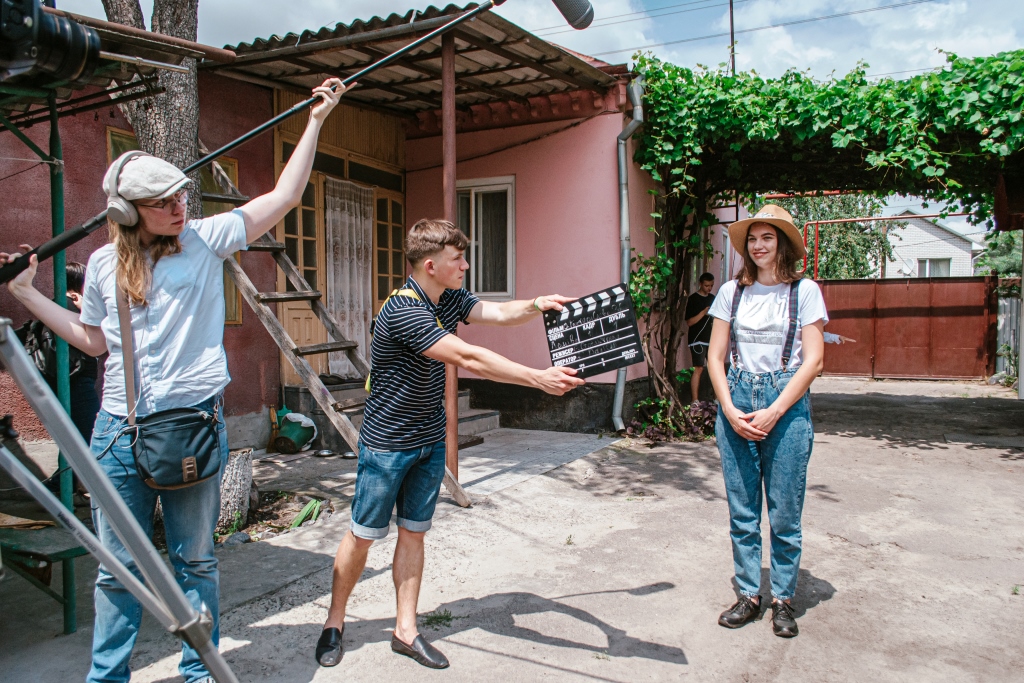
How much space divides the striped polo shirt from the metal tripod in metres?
1.43

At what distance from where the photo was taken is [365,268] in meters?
9.48

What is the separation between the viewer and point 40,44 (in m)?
2.10

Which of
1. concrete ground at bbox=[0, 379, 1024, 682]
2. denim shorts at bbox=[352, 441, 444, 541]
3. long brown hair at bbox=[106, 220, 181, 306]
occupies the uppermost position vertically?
long brown hair at bbox=[106, 220, 181, 306]

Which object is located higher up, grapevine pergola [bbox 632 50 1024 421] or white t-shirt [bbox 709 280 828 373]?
grapevine pergola [bbox 632 50 1024 421]

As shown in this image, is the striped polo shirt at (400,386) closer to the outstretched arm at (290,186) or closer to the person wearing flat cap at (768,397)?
the outstretched arm at (290,186)

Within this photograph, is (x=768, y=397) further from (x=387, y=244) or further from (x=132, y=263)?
(x=387, y=244)

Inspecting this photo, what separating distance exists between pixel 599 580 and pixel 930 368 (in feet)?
46.2

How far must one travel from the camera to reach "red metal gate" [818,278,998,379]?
1529 cm

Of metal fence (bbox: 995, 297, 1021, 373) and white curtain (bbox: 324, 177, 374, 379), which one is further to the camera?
metal fence (bbox: 995, 297, 1021, 373)

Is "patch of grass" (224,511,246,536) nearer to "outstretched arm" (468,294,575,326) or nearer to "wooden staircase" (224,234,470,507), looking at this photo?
"wooden staircase" (224,234,470,507)

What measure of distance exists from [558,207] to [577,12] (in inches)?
225

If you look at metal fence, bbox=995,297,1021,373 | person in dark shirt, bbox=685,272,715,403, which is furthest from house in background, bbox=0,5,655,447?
metal fence, bbox=995,297,1021,373

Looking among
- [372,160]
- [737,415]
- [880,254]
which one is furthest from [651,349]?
[880,254]

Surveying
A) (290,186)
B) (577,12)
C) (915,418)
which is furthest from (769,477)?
(915,418)
